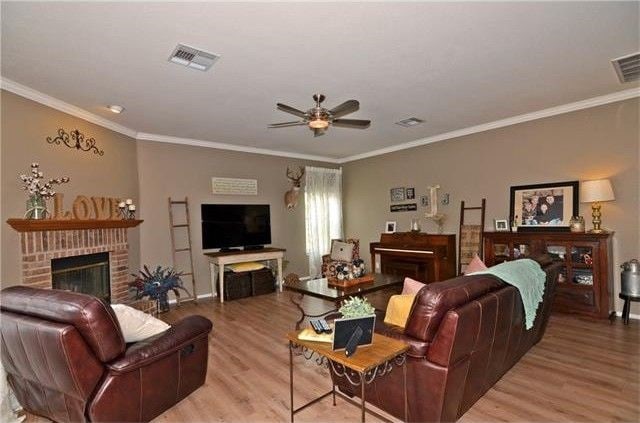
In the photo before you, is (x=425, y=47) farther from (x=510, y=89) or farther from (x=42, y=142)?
(x=42, y=142)

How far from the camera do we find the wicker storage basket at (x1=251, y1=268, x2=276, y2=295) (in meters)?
5.57

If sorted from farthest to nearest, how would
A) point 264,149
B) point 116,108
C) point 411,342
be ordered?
point 264,149 < point 116,108 < point 411,342

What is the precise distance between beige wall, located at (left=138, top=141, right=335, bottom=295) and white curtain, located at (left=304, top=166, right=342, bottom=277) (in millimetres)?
195

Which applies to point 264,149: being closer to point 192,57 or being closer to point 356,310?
point 192,57

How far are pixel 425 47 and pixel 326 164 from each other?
476 cm

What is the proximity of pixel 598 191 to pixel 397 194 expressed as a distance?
3037mm

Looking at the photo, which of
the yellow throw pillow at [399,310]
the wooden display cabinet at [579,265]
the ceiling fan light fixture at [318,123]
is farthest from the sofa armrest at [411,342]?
the wooden display cabinet at [579,265]

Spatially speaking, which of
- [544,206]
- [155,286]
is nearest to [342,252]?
[155,286]

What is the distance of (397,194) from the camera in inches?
250

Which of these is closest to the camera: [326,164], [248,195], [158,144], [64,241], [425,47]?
[425,47]

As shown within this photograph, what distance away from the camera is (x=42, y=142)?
346 centimetres

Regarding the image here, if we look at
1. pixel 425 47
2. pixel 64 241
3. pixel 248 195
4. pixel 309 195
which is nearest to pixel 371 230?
pixel 309 195

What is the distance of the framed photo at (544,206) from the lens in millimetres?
4309

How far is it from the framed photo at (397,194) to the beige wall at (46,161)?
4414 millimetres
